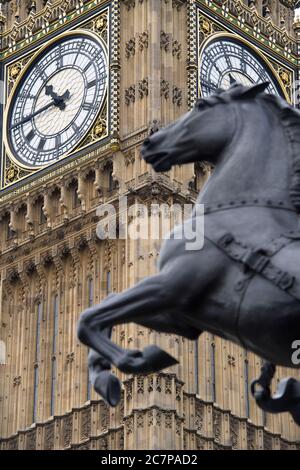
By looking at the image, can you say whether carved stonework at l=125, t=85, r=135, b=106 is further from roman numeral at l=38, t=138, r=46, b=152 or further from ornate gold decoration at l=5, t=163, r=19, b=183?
ornate gold decoration at l=5, t=163, r=19, b=183

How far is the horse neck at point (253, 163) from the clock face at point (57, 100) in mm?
26633

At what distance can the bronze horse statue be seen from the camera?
8.23 m

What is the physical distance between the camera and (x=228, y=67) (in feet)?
121

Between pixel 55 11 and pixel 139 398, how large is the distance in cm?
1036

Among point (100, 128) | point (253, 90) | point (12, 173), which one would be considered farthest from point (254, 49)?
point (253, 90)

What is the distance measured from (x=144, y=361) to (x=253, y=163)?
1.21m

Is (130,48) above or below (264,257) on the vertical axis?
above

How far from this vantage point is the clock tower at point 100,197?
3312 cm

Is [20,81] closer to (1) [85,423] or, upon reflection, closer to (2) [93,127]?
(2) [93,127]

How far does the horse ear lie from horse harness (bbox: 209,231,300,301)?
846 millimetres

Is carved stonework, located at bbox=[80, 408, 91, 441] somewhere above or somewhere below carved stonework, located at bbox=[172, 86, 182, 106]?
below

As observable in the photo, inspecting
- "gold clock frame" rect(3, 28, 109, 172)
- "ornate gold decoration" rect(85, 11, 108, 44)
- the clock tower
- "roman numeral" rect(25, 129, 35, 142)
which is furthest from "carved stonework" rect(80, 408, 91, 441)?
"ornate gold decoration" rect(85, 11, 108, 44)

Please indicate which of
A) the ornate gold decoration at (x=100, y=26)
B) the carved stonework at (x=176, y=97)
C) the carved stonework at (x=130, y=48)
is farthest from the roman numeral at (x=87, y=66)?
the carved stonework at (x=176, y=97)

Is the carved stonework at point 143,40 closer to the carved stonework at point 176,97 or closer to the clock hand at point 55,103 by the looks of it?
the carved stonework at point 176,97
